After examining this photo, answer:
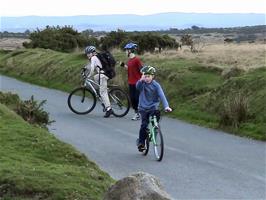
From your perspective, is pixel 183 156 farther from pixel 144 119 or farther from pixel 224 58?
pixel 224 58

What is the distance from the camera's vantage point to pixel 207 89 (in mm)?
18844

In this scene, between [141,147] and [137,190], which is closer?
[137,190]

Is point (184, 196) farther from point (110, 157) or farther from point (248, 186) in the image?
point (110, 157)

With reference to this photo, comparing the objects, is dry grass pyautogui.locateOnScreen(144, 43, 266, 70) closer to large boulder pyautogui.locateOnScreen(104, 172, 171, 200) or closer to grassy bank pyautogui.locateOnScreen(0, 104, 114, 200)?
grassy bank pyautogui.locateOnScreen(0, 104, 114, 200)

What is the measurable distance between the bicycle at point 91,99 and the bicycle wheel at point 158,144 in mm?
6168

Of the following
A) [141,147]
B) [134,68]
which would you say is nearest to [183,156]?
[141,147]

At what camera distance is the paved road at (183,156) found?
8.52 metres

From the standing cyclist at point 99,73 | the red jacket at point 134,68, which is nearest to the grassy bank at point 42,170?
the red jacket at point 134,68

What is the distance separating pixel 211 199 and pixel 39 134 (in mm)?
3558

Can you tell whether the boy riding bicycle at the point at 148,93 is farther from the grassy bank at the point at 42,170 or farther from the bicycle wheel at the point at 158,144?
the grassy bank at the point at 42,170

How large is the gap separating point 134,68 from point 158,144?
223 inches

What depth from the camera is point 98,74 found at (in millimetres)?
17141

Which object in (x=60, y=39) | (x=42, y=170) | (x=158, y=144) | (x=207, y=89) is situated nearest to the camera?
(x=42, y=170)

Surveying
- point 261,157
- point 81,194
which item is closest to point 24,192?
point 81,194
